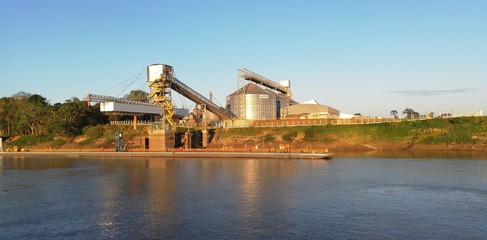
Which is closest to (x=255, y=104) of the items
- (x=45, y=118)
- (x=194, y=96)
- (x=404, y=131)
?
(x=194, y=96)

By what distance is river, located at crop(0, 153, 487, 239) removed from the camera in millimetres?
31688

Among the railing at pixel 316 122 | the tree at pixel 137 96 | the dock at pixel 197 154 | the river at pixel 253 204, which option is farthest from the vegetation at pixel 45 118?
the river at pixel 253 204

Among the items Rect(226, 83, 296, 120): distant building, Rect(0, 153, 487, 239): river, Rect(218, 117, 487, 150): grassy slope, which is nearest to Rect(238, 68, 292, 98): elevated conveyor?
Rect(226, 83, 296, 120): distant building

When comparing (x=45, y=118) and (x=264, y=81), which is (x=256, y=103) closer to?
(x=264, y=81)

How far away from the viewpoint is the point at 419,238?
96.9ft

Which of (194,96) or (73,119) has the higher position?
(194,96)

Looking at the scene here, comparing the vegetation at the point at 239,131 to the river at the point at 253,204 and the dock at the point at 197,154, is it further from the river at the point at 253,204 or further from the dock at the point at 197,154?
the river at the point at 253,204

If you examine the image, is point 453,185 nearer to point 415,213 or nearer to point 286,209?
point 415,213

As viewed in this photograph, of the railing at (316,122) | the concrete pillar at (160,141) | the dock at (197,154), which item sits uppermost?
the railing at (316,122)

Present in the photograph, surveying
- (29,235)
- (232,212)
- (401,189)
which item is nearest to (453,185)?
(401,189)

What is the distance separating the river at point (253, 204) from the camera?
31688mm

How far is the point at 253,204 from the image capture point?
1604 inches

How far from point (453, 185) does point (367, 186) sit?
9793mm

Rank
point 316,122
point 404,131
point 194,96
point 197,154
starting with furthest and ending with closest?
1. point 316,122
2. point 194,96
3. point 404,131
4. point 197,154
